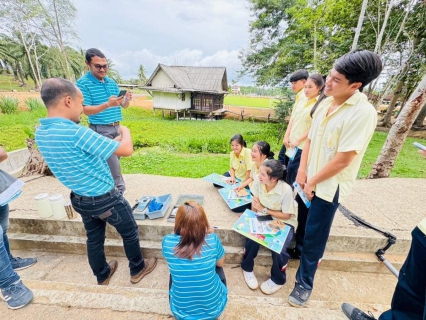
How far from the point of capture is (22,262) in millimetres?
2428

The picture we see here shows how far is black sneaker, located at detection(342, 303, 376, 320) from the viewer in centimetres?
160

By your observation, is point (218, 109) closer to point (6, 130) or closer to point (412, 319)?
point (6, 130)

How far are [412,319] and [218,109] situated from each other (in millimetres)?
19920

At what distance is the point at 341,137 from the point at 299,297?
58.2 inches

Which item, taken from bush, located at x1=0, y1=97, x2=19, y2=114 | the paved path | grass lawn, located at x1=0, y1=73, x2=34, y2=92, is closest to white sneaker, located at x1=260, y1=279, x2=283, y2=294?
the paved path

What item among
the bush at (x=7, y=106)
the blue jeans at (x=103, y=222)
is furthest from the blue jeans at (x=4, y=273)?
the bush at (x=7, y=106)

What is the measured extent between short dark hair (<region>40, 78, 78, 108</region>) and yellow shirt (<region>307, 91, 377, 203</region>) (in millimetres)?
2049

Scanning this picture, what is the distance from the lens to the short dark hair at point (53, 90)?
149 centimetres

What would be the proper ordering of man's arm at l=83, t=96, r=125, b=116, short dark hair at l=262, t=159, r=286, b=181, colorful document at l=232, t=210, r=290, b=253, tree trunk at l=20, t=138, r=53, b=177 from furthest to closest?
1. tree trunk at l=20, t=138, r=53, b=177
2. man's arm at l=83, t=96, r=125, b=116
3. short dark hair at l=262, t=159, r=286, b=181
4. colorful document at l=232, t=210, r=290, b=253

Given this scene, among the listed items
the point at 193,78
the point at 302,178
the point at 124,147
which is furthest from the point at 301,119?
the point at 193,78

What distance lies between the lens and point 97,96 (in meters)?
2.63

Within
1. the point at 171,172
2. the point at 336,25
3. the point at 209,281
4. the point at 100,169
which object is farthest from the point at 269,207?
the point at 336,25

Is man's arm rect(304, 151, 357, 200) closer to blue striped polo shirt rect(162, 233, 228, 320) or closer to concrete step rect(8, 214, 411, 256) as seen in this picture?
blue striped polo shirt rect(162, 233, 228, 320)

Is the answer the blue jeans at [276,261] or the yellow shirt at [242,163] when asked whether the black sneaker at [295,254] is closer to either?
the blue jeans at [276,261]
